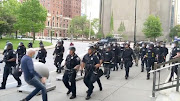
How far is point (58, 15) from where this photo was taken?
108812 mm

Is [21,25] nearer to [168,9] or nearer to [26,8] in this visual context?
[26,8]

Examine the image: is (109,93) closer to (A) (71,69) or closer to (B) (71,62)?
(A) (71,69)

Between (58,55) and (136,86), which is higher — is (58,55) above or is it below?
above

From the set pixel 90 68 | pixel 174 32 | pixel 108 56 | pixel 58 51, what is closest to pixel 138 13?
pixel 174 32

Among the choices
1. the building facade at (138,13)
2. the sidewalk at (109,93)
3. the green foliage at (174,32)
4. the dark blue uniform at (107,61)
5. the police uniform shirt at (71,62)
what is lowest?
the sidewalk at (109,93)

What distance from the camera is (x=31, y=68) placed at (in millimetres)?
5328

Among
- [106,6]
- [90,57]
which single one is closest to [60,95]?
[90,57]

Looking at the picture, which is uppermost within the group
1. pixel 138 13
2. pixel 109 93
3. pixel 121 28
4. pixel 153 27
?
pixel 138 13

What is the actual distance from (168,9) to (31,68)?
7907cm

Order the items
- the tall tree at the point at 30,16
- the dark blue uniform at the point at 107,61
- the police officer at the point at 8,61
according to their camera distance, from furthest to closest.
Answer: the tall tree at the point at 30,16 < the dark blue uniform at the point at 107,61 < the police officer at the point at 8,61

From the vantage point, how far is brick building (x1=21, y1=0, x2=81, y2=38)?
101325mm

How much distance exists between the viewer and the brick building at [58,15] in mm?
101325

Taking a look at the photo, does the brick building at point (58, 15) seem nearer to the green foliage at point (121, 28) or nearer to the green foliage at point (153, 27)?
the green foliage at point (121, 28)

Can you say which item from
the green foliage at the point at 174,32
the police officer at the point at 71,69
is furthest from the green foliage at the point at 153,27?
the police officer at the point at 71,69
